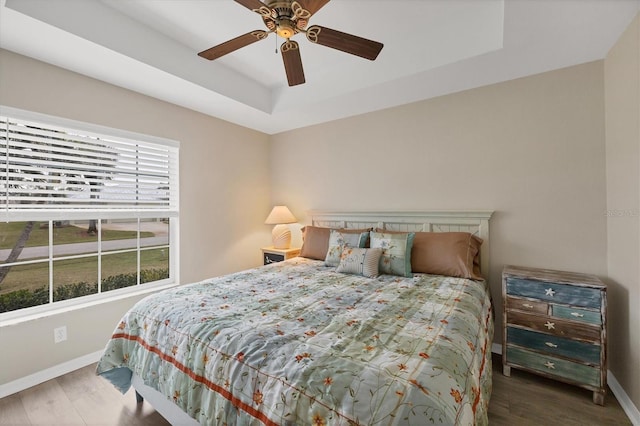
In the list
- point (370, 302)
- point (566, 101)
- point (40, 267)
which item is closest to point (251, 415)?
point (370, 302)

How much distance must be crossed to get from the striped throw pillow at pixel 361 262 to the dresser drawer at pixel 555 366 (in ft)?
3.92

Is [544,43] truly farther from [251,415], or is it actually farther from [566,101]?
[251,415]

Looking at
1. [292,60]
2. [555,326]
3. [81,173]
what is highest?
[292,60]

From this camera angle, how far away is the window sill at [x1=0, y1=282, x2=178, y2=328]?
2.11 meters

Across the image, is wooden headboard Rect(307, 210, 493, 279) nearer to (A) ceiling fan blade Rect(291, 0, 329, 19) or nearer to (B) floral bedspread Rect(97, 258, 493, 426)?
(B) floral bedspread Rect(97, 258, 493, 426)

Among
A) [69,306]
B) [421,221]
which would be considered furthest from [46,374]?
[421,221]

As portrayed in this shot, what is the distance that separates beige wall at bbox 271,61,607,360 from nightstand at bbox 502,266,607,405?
1.15ft

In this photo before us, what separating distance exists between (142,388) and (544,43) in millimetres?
3588

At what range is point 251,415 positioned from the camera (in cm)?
108

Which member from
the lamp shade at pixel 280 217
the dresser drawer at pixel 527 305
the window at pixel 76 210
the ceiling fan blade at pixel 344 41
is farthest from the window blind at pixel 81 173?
the dresser drawer at pixel 527 305

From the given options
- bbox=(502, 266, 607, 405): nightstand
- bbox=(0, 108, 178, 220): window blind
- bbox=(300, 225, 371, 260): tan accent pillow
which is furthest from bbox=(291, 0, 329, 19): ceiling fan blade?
bbox=(502, 266, 607, 405): nightstand

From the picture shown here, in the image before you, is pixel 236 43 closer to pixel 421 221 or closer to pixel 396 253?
pixel 396 253

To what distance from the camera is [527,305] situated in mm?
2090

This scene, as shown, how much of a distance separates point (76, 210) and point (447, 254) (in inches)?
129
